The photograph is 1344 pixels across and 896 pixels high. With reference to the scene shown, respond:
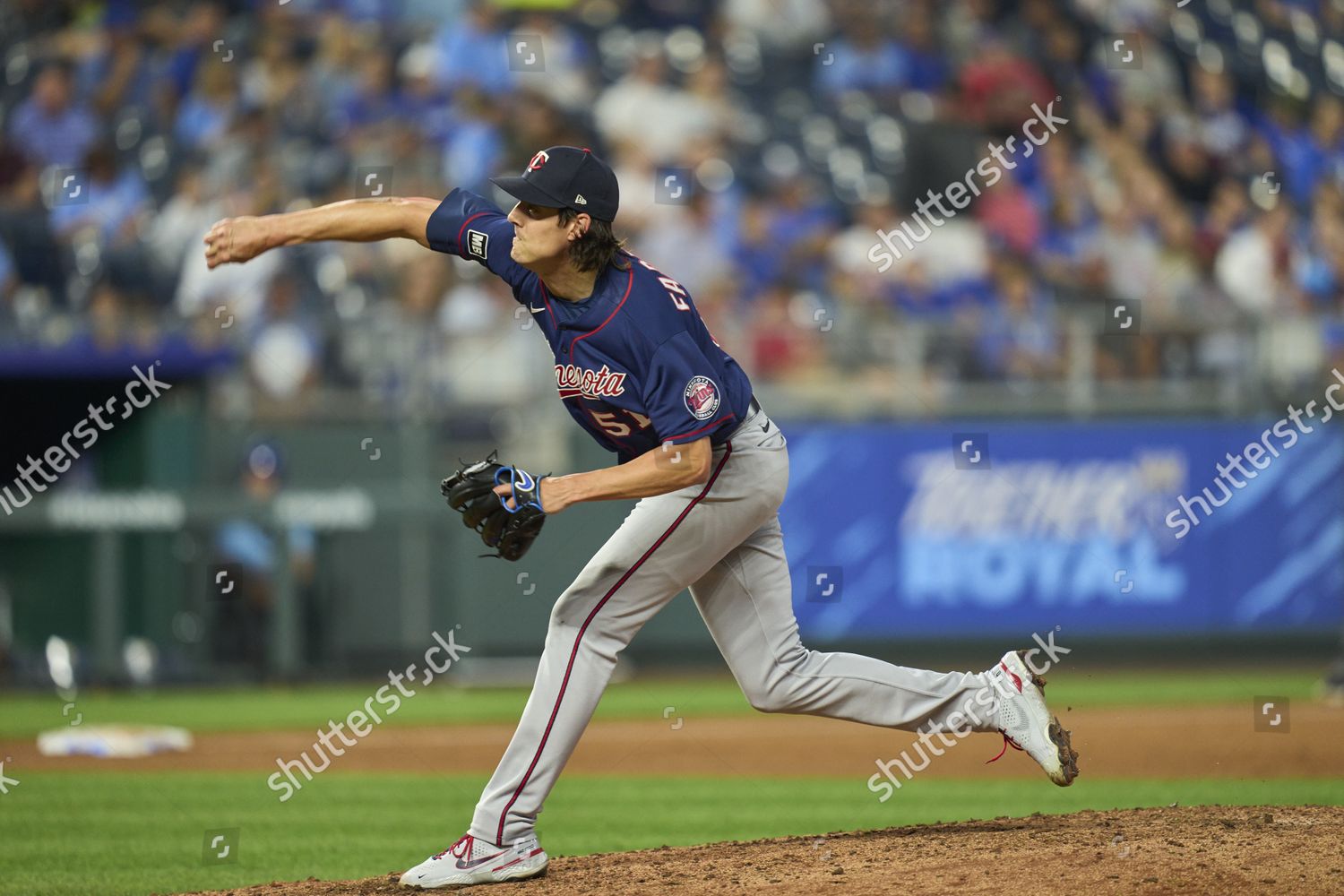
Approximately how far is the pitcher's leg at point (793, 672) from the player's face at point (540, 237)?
1.18 metres

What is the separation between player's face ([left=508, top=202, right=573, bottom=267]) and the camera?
4.93 metres

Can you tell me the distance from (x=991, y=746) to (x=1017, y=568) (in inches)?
143

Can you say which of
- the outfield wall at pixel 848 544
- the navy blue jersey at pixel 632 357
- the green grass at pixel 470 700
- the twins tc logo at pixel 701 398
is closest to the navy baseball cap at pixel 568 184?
the navy blue jersey at pixel 632 357

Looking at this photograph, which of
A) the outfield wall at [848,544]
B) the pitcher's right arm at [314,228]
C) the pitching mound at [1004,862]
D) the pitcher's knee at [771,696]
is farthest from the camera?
the outfield wall at [848,544]

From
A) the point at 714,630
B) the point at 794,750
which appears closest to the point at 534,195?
the point at 714,630

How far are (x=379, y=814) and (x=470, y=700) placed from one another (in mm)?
5845

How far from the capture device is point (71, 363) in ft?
45.0

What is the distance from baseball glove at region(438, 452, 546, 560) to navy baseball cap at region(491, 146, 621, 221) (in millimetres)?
775

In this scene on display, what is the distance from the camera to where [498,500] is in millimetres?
4922

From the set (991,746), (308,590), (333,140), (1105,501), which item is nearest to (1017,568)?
(1105,501)

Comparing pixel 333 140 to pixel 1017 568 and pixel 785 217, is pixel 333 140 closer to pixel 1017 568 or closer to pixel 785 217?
pixel 785 217

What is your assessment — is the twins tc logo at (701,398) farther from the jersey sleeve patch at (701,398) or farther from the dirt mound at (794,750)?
the dirt mound at (794,750)

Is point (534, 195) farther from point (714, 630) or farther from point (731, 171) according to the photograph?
point (731, 171)

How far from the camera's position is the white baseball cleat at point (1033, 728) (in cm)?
545
